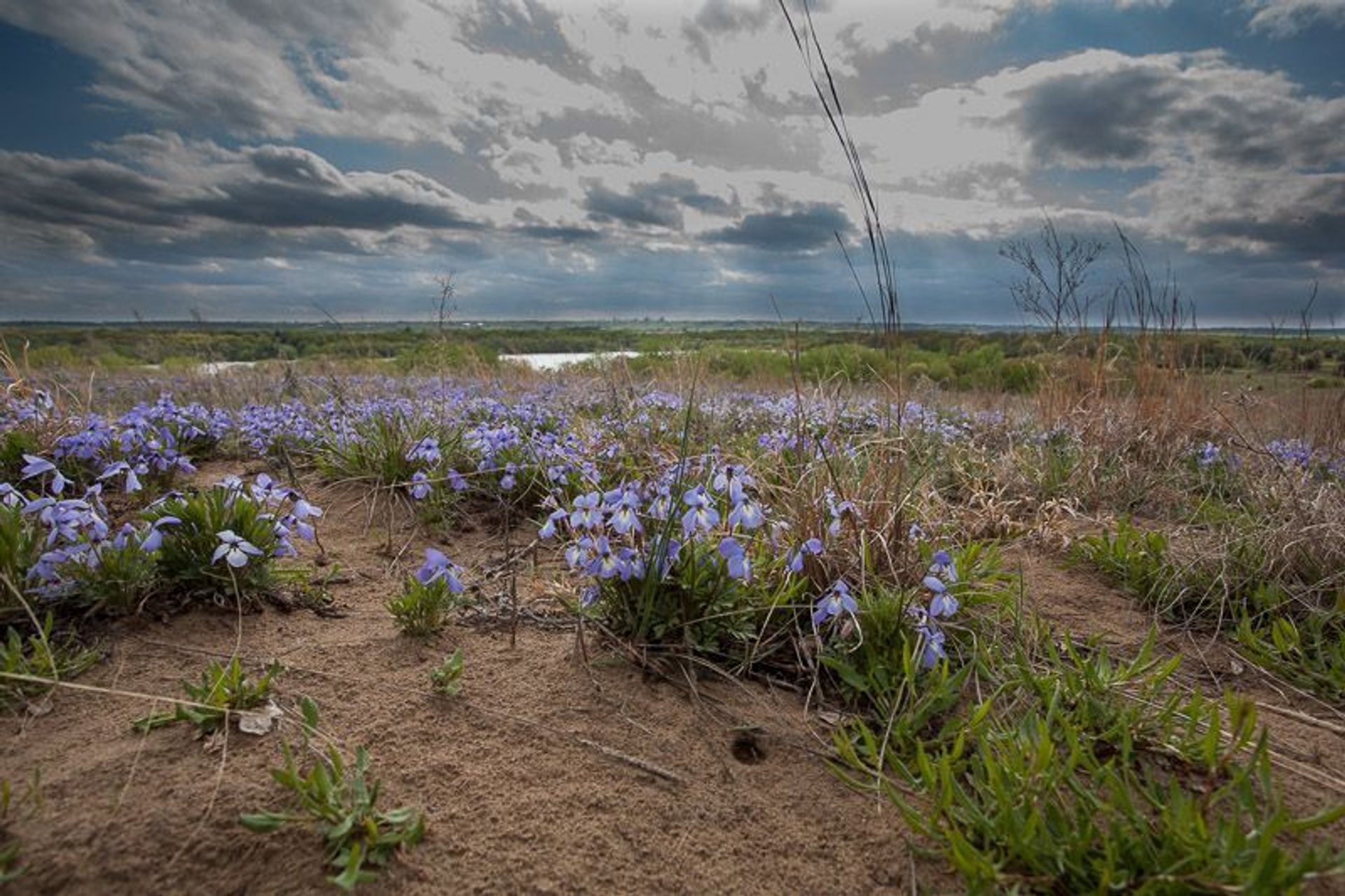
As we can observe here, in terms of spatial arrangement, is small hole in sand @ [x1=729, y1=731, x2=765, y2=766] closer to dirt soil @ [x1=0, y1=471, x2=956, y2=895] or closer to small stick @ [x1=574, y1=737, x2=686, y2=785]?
dirt soil @ [x1=0, y1=471, x2=956, y2=895]

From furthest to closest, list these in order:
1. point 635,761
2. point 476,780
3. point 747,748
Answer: point 747,748 < point 635,761 < point 476,780

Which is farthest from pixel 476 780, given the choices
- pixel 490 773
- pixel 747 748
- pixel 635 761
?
pixel 747 748

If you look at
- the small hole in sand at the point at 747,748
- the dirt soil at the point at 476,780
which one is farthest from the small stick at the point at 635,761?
the small hole in sand at the point at 747,748

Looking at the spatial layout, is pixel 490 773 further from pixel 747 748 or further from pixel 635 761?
pixel 747 748

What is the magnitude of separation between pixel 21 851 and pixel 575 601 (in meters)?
1.86

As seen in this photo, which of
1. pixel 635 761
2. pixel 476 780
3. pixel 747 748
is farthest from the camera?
pixel 747 748

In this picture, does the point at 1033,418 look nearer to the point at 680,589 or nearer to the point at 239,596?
the point at 680,589

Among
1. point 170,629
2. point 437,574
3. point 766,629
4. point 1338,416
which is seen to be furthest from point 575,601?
point 1338,416

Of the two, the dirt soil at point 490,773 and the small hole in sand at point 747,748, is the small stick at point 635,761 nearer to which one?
the dirt soil at point 490,773

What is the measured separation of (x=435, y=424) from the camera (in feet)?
18.3

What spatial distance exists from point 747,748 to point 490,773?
0.87 metres

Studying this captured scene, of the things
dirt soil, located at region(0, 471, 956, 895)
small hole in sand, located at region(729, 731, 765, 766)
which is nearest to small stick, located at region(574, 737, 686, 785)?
dirt soil, located at region(0, 471, 956, 895)

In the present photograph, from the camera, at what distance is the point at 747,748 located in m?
2.22

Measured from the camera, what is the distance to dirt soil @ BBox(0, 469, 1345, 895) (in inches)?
65.4
